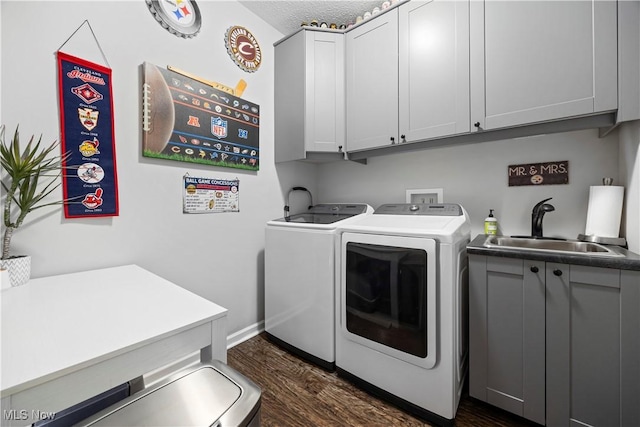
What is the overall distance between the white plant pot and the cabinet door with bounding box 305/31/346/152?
1716 millimetres

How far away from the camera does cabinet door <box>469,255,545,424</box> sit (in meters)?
1.25

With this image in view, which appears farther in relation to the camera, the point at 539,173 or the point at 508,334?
the point at 539,173

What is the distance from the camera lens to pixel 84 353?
24.4 inches

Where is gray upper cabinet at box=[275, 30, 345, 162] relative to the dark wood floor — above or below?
above

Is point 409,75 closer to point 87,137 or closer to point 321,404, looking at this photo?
point 87,137

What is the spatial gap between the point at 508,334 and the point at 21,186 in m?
2.43

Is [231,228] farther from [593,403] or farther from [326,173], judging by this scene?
[593,403]

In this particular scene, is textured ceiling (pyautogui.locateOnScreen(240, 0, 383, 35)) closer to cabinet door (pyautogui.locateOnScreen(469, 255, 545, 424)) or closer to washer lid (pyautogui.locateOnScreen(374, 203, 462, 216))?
washer lid (pyautogui.locateOnScreen(374, 203, 462, 216))

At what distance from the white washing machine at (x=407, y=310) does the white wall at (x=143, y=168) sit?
0.93m

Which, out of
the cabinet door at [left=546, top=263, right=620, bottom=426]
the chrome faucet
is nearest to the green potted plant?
the cabinet door at [left=546, top=263, right=620, bottom=426]

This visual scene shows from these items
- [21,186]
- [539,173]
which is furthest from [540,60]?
[21,186]

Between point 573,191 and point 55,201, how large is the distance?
9.56 ft

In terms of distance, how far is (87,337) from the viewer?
0.69 metres

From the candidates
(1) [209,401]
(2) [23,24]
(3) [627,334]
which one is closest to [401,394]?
(3) [627,334]
